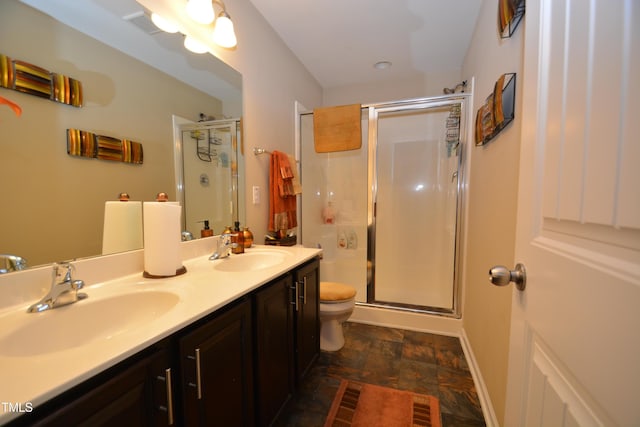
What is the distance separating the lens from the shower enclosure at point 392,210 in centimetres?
270

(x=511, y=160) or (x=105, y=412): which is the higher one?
(x=511, y=160)

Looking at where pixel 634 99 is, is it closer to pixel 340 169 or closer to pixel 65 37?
pixel 65 37

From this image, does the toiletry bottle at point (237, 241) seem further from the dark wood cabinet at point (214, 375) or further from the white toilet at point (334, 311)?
the white toilet at point (334, 311)

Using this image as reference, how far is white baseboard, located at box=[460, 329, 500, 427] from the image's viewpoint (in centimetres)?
129

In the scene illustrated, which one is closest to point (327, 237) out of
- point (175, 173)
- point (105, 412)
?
point (175, 173)

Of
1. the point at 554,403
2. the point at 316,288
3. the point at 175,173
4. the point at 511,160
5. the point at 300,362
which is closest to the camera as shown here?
the point at 554,403

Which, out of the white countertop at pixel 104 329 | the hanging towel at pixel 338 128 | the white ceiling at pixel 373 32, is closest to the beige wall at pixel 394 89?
the white ceiling at pixel 373 32

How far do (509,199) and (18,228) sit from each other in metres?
1.83

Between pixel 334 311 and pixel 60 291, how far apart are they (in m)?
1.46

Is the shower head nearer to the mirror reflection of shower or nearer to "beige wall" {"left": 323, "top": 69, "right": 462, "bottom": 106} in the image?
"beige wall" {"left": 323, "top": 69, "right": 462, "bottom": 106}

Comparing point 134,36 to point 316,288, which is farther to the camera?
point 316,288

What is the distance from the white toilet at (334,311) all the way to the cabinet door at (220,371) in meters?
0.90

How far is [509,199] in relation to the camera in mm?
1188

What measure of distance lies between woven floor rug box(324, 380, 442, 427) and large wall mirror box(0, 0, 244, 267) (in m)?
1.40
